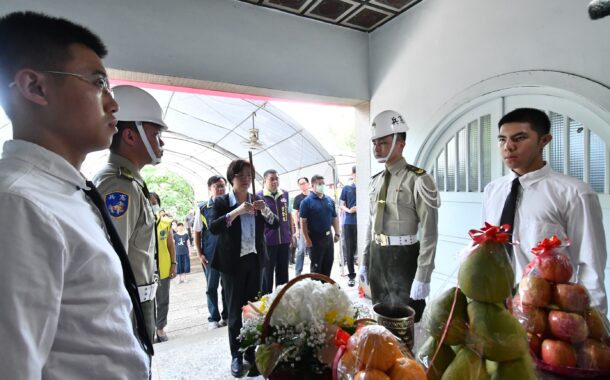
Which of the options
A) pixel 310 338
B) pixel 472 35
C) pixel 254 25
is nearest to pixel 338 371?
pixel 310 338

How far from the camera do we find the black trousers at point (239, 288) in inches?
103

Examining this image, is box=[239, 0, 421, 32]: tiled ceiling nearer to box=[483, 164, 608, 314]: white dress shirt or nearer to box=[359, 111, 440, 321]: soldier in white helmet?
box=[359, 111, 440, 321]: soldier in white helmet

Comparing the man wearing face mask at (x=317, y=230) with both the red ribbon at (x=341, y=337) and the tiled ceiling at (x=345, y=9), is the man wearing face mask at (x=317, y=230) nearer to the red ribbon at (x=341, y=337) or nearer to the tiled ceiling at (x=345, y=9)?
the tiled ceiling at (x=345, y=9)

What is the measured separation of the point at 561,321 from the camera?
0.83 meters

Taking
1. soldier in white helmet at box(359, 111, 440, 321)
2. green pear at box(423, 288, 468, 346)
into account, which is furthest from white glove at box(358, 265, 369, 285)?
green pear at box(423, 288, 468, 346)

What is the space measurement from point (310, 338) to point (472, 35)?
3298 mm

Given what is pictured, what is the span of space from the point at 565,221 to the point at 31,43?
96.1 inches

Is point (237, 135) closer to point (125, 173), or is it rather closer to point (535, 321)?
A: point (125, 173)

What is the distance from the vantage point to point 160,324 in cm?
360

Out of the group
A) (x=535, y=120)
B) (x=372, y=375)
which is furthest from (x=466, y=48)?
(x=372, y=375)

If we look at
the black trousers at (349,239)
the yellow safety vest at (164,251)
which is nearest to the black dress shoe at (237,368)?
the yellow safety vest at (164,251)

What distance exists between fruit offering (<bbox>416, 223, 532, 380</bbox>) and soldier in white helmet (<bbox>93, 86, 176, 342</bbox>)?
142cm

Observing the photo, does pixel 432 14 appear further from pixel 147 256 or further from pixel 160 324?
pixel 160 324

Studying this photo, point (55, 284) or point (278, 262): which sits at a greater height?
point (55, 284)
